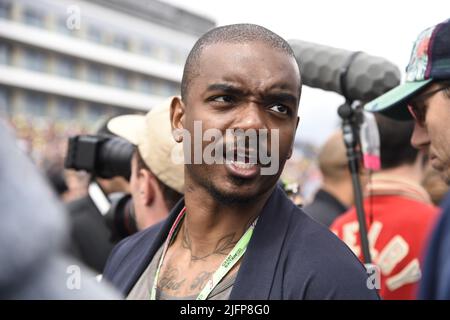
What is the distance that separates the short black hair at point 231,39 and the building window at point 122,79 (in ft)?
147

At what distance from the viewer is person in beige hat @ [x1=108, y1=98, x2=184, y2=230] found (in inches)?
90.0

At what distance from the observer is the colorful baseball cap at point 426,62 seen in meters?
1.59

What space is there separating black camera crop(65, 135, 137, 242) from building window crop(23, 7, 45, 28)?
38764mm

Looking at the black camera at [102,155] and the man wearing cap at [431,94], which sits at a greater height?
the man wearing cap at [431,94]

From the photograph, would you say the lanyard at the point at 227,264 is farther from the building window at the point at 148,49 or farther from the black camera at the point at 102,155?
the building window at the point at 148,49

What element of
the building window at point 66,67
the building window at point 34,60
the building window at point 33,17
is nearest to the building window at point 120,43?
the building window at point 66,67

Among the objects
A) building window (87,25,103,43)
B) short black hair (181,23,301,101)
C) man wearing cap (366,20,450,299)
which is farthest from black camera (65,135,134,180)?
building window (87,25,103,43)

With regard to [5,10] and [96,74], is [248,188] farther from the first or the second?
[96,74]

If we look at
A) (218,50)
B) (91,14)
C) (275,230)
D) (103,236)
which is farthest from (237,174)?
(91,14)

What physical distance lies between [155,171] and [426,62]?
1086mm

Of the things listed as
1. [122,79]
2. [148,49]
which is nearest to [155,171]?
[122,79]

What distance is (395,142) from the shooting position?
2.61 meters
